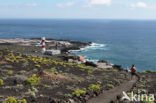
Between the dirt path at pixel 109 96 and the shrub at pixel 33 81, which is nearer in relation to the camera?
the dirt path at pixel 109 96

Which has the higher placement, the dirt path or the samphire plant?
the samphire plant

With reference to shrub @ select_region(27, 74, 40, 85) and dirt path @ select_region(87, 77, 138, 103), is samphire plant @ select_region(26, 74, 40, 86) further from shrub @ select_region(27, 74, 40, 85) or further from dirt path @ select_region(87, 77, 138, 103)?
dirt path @ select_region(87, 77, 138, 103)

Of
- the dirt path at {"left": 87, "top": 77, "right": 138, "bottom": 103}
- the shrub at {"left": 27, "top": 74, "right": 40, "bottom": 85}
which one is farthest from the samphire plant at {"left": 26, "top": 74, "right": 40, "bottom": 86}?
the dirt path at {"left": 87, "top": 77, "right": 138, "bottom": 103}

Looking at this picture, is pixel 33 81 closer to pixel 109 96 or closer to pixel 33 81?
pixel 33 81

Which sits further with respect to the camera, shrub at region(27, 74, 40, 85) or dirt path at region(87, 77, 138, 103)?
shrub at region(27, 74, 40, 85)

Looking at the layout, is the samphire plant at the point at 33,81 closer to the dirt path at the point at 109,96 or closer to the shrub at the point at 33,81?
the shrub at the point at 33,81

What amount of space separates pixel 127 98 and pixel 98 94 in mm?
2584

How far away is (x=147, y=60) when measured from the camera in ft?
271

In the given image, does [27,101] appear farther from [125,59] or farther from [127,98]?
[125,59]

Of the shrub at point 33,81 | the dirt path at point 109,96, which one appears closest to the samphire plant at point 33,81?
the shrub at point 33,81

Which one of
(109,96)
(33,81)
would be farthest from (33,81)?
(109,96)

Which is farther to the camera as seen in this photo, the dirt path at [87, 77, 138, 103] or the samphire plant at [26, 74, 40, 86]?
the samphire plant at [26, 74, 40, 86]

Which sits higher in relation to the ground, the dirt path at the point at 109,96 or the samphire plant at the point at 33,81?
the samphire plant at the point at 33,81

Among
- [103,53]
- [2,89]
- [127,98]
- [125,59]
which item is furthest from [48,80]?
[103,53]
